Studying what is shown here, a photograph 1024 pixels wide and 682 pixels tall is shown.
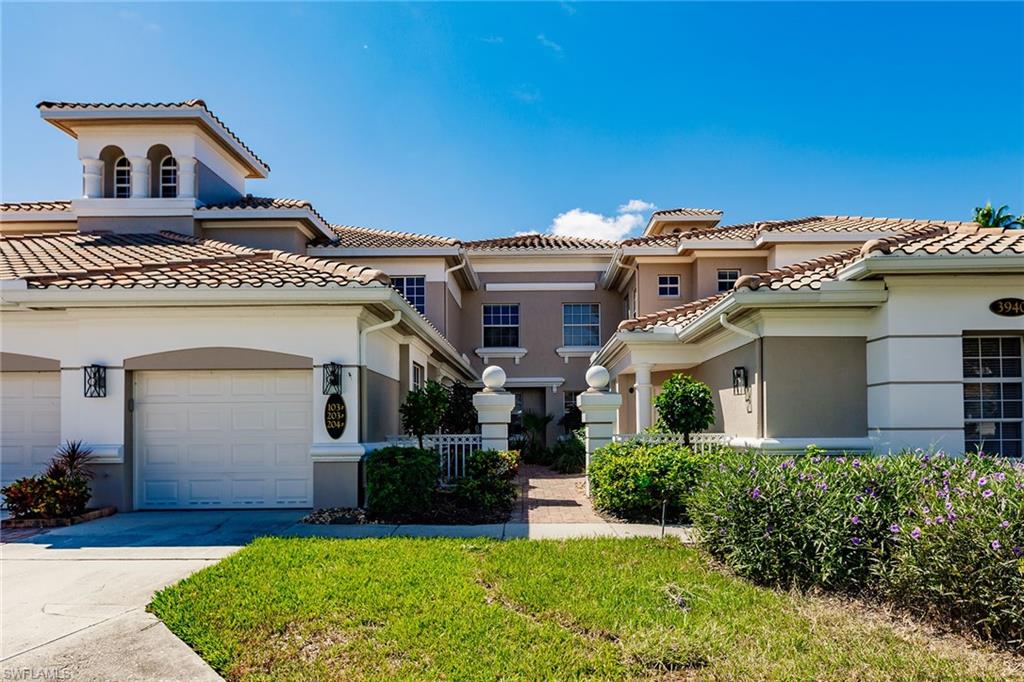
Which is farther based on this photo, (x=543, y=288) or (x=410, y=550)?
(x=543, y=288)

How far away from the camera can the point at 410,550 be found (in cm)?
723

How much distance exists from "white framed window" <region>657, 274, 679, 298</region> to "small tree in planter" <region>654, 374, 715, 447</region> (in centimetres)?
933

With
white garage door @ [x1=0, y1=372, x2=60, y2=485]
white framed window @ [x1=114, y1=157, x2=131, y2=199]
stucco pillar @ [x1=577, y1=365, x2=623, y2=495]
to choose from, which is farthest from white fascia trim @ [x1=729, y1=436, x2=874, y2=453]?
white framed window @ [x1=114, y1=157, x2=131, y2=199]

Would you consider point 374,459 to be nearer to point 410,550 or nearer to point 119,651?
point 410,550

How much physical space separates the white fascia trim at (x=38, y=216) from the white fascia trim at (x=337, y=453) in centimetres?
1250

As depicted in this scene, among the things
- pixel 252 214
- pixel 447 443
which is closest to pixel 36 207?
pixel 252 214

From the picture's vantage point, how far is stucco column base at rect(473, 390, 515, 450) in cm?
1142

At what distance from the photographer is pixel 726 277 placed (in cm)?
1955

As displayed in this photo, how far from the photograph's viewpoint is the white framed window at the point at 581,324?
22.8 metres

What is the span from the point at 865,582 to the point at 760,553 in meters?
0.86

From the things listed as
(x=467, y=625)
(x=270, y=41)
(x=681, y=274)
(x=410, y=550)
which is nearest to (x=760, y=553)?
(x=467, y=625)

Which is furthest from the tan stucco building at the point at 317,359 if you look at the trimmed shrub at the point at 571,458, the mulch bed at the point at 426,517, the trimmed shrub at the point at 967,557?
the trimmed shrub at the point at 571,458

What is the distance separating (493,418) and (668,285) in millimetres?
10095

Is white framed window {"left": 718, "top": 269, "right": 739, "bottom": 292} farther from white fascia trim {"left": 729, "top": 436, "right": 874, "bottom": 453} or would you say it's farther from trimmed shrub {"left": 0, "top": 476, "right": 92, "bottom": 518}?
trimmed shrub {"left": 0, "top": 476, "right": 92, "bottom": 518}
